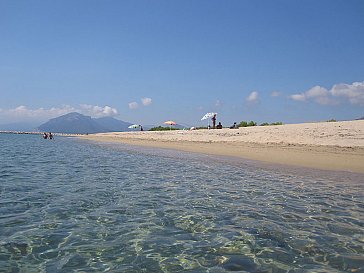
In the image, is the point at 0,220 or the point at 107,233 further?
the point at 0,220

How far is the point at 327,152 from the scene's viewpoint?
20078 mm

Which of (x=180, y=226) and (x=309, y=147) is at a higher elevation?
(x=309, y=147)

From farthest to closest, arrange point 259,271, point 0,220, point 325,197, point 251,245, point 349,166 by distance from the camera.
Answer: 1. point 349,166
2. point 325,197
3. point 0,220
4. point 251,245
5. point 259,271

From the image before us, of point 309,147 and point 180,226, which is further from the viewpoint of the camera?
point 309,147

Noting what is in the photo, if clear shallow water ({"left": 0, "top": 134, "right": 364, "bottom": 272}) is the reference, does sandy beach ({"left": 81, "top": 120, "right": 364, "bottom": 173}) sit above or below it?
above

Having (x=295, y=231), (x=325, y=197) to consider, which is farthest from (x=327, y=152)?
(x=295, y=231)

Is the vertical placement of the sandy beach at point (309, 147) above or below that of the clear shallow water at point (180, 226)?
above

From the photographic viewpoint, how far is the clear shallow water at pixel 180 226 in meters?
4.67

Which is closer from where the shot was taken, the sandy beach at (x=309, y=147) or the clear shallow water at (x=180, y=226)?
the clear shallow water at (x=180, y=226)

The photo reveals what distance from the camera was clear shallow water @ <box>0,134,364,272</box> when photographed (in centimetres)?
467

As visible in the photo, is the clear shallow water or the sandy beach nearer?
the clear shallow water

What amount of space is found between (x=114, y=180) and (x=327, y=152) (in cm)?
1446

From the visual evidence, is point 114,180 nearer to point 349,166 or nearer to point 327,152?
point 349,166

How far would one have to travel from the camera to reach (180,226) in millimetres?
6375
